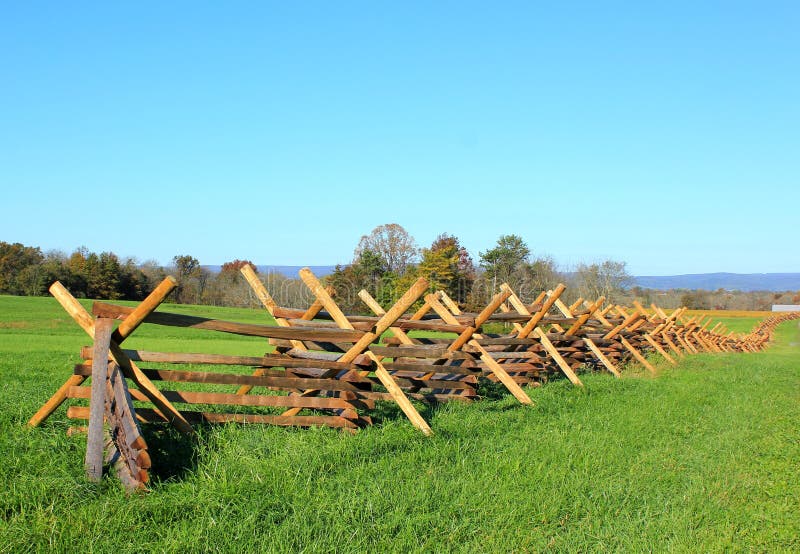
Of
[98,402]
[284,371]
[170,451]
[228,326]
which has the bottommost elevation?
[170,451]

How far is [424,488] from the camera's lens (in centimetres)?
434

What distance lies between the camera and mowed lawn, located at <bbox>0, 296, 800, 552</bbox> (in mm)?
3561

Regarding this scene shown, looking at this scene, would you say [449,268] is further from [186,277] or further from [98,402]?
[98,402]

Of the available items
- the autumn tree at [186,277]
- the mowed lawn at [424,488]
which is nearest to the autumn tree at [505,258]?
the autumn tree at [186,277]

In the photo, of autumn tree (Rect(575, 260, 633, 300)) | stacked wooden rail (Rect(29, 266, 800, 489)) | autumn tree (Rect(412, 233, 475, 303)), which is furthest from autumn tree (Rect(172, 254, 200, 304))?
stacked wooden rail (Rect(29, 266, 800, 489))

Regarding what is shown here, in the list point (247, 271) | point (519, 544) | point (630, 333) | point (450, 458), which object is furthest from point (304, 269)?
point (630, 333)

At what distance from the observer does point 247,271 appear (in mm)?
6582

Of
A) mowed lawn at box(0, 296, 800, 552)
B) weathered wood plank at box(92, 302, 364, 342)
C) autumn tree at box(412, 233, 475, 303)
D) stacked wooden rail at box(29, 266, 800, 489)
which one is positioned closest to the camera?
mowed lawn at box(0, 296, 800, 552)

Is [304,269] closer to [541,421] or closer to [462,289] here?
[541,421]

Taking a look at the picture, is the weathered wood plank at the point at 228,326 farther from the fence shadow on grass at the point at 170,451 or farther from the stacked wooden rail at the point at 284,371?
the fence shadow on grass at the point at 170,451

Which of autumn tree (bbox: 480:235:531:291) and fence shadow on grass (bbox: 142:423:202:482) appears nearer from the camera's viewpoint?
fence shadow on grass (bbox: 142:423:202:482)

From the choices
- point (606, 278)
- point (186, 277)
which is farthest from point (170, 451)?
point (186, 277)

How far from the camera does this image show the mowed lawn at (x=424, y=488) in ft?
11.7

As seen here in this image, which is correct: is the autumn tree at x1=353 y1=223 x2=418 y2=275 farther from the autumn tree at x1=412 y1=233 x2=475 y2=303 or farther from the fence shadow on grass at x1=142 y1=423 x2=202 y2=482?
the fence shadow on grass at x1=142 y1=423 x2=202 y2=482
